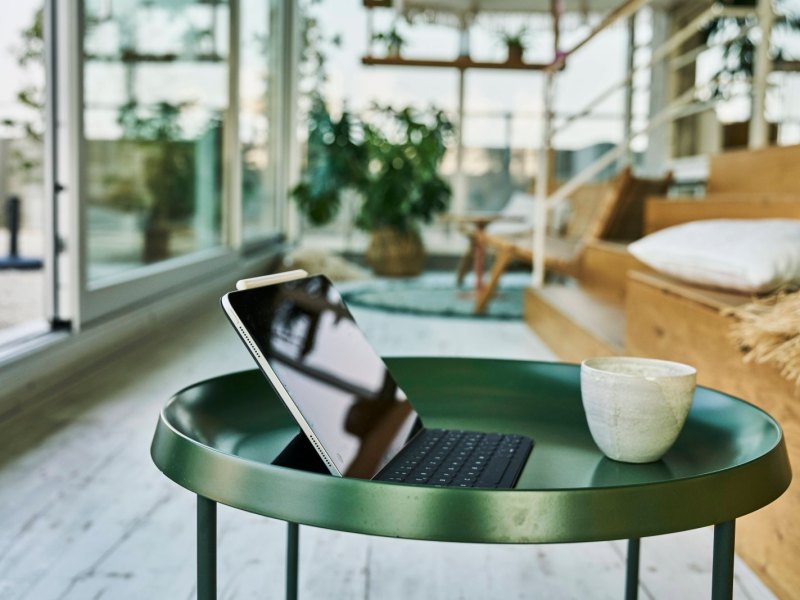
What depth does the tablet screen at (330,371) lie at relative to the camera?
0.78m

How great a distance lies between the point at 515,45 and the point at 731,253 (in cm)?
590

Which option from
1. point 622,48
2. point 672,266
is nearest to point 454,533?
point 672,266

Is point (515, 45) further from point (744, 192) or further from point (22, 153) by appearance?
point (22, 153)

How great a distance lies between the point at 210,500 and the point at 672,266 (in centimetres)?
167

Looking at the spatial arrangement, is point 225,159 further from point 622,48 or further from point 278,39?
point 622,48

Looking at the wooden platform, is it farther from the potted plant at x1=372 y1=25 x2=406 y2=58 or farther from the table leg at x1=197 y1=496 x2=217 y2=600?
the potted plant at x1=372 y1=25 x2=406 y2=58

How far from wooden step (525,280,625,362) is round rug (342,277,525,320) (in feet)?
1.35

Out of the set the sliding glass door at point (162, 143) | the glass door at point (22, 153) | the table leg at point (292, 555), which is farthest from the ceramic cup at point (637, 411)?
the sliding glass door at point (162, 143)

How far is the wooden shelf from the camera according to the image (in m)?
7.30

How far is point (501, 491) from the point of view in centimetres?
62

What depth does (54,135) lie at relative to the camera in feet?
8.88

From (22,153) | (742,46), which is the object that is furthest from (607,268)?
(742,46)

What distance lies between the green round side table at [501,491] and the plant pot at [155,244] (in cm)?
276

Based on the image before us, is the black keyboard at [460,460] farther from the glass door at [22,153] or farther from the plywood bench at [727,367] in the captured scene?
the glass door at [22,153]
